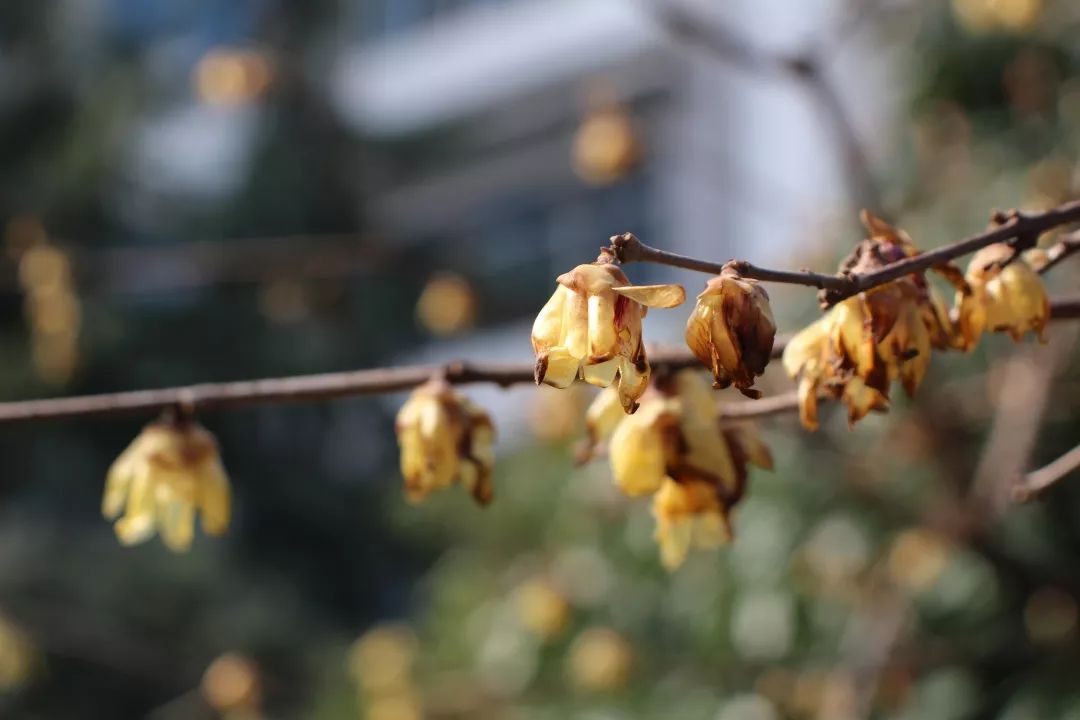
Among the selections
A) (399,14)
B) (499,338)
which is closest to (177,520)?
(499,338)

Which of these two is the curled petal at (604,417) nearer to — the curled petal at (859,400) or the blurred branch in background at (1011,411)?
the curled petal at (859,400)

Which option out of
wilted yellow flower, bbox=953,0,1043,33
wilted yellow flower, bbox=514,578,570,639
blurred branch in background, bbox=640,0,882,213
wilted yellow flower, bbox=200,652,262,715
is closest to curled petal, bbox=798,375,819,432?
blurred branch in background, bbox=640,0,882,213

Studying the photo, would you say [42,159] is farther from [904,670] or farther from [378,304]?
[904,670]

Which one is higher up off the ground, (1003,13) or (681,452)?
(1003,13)

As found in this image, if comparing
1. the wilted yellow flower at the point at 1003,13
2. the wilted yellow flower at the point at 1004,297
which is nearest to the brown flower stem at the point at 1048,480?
the wilted yellow flower at the point at 1004,297

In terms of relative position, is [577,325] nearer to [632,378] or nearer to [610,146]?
[632,378]

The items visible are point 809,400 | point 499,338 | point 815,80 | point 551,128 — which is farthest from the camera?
point 551,128
